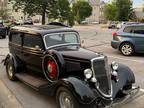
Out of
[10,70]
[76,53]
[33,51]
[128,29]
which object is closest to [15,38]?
[10,70]

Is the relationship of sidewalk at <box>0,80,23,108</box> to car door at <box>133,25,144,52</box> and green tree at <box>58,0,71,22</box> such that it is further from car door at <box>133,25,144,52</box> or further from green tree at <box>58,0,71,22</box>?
green tree at <box>58,0,71,22</box>

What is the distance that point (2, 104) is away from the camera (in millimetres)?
7031

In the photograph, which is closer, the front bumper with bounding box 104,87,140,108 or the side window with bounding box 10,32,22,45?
the front bumper with bounding box 104,87,140,108

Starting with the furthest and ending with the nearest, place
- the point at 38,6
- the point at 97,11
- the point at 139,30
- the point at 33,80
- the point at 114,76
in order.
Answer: the point at 97,11
the point at 38,6
the point at 139,30
the point at 33,80
the point at 114,76

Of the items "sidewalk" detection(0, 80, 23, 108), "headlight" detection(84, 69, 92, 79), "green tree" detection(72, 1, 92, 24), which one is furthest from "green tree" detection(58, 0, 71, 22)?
"green tree" detection(72, 1, 92, 24)

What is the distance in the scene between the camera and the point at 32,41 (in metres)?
8.20

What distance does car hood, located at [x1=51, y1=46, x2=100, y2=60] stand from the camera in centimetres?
673

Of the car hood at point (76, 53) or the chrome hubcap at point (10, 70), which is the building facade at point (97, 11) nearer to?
the chrome hubcap at point (10, 70)

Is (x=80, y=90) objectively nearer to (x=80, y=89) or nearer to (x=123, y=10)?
(x=80, y=89)

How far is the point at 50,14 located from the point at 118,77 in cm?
3095

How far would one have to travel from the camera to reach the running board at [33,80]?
724 cm

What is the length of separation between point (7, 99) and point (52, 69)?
1381 millimetres

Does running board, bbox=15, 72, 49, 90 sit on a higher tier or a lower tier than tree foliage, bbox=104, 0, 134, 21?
lower

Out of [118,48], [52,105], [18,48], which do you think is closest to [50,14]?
[118,48]
